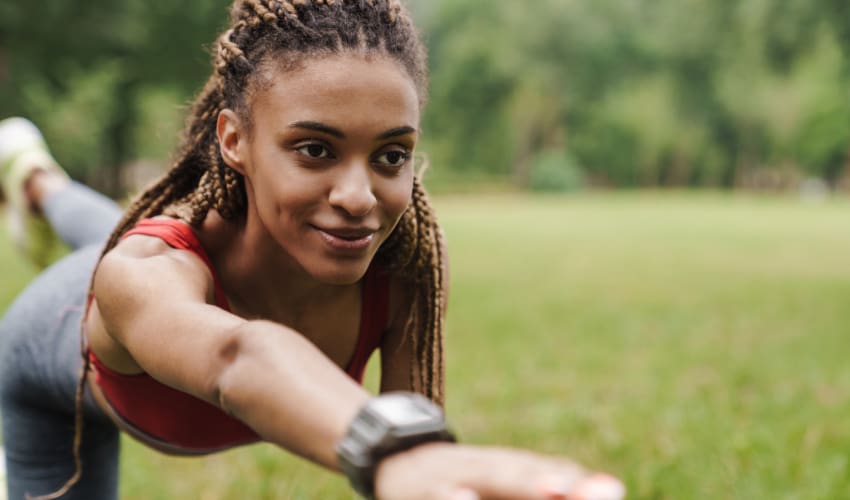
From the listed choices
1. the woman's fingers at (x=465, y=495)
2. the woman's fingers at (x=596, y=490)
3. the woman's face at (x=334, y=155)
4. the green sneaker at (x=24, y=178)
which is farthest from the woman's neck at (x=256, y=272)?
the green sneaker at (x=24, y=178)

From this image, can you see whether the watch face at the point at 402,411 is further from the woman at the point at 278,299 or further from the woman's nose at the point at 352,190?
the woman's nose at the point at 352,190

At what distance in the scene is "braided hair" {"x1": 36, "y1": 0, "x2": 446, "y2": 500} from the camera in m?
1.65

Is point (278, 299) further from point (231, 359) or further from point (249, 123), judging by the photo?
point (231, 359)

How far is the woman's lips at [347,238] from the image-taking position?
1.61 meters

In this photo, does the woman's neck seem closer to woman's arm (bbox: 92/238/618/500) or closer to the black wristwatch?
woman's arm (bbox: 92/238/618/500)

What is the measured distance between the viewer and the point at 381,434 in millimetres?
1010

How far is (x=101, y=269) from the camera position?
159 centimetres

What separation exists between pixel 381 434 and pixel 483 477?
128 millimetres

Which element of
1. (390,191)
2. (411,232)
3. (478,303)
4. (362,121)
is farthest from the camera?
(478,303)

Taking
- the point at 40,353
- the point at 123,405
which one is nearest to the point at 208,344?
the point at 123,405

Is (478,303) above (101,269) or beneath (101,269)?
above

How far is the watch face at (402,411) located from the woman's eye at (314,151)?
61 centimetres

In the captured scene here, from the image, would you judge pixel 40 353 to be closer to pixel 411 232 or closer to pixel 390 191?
pixel 411 232

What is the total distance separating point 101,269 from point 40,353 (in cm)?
110
